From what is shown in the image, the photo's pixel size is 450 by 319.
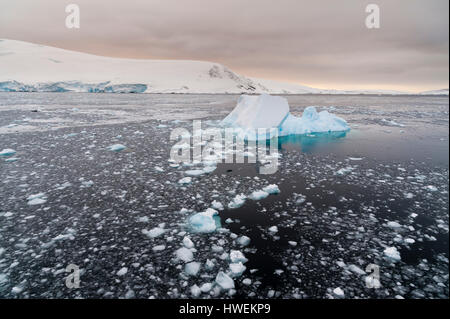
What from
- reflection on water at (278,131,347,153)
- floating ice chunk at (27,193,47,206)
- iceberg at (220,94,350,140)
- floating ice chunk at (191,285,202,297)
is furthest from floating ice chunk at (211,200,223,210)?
iceberg at (220,94,350,140)

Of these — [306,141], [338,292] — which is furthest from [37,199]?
[306,141]

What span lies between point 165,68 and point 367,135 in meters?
112

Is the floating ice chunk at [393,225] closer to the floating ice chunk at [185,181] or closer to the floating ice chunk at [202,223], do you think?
the floating ice chunk at [202,223]

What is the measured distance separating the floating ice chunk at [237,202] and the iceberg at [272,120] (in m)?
5.32

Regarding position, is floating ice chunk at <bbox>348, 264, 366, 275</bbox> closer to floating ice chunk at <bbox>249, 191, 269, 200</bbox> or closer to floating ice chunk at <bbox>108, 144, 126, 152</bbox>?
floating ice chunk at <bbox>249, 191, 269, 200</bbox>

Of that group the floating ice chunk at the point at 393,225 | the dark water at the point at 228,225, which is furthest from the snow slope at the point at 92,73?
the floating ice chunk at the point at 393,225

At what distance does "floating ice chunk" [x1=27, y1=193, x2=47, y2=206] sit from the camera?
346cm

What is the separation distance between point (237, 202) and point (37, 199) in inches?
120

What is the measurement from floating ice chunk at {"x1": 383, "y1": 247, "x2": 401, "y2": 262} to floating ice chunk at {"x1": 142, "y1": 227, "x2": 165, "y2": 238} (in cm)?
252

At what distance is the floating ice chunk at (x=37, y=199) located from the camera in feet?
11.4

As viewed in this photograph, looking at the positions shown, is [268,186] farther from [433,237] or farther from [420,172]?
[420,172]

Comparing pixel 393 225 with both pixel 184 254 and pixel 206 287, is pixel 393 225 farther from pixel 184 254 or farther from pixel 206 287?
pixel 184 254
